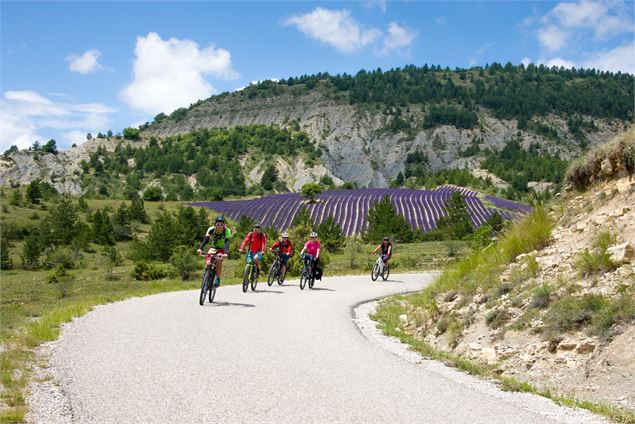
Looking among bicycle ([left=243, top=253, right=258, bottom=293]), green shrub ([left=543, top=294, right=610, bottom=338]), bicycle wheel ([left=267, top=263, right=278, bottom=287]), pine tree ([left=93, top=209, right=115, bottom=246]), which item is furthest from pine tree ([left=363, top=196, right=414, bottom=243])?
green shrub ([left=543, top=294, right=610, bottom=338])

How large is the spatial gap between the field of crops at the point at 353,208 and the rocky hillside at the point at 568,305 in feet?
177

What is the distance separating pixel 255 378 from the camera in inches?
290

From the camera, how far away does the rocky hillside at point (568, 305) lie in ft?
25.2

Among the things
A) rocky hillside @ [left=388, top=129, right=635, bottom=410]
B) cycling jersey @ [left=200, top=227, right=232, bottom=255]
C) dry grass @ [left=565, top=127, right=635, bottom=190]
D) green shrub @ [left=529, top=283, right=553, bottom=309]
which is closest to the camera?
rocky hillside @ [left=388, top=129, right=635, bottom=410]

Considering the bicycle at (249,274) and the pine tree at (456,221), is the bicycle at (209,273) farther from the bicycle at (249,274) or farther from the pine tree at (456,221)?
the pine tree at (456,221)

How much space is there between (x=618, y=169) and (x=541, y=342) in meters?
6.37

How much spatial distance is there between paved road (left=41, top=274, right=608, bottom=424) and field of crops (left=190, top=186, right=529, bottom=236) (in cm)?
5737

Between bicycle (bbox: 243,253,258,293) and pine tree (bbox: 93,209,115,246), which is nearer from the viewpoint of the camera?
bicycle (bbox: 243,253,258,293)

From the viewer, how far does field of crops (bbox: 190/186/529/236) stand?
72125 millimetres

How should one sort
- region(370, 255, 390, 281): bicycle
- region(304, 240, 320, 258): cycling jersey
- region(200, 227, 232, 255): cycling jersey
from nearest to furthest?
region(200, 227, 232, 255): cycling jersey
region(304, 240, 320, 258): cycling jersey
region(370, 255, 390, 281): bicycle

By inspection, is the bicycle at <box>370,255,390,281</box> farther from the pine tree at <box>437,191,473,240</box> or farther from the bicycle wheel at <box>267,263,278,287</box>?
the pine tree at <box>437,191,473,240</box>

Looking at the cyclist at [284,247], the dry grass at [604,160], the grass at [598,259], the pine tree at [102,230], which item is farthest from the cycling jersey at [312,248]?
the pine tree at [102,230]

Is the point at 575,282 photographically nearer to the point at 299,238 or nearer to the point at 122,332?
the point at 122,332

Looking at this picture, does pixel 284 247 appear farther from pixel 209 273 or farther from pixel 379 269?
pixel 379 269
